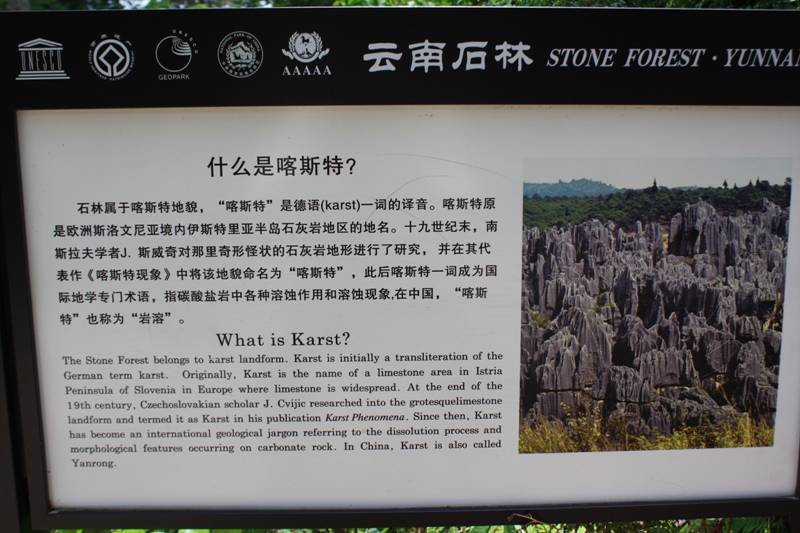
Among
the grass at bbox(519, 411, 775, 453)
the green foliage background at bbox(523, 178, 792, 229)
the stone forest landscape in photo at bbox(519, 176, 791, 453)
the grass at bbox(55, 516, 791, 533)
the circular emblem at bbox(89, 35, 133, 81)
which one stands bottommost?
the grass at bbox(55, 516, 791, 533)

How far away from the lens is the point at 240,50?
174 cm

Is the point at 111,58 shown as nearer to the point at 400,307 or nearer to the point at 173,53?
the point at 173,53

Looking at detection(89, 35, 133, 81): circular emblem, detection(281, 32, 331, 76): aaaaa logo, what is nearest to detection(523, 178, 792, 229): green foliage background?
detection(281, 32, 331, 76): aaaaa logo

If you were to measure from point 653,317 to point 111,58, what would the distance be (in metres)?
1.99

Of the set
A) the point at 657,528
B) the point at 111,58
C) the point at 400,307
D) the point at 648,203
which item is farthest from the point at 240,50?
the point at 657,528

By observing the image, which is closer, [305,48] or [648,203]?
[305,48]

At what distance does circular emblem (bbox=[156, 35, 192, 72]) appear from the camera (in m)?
1.75

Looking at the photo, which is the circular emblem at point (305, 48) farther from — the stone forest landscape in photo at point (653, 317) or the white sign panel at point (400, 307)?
the stone forest landscape in photo at point (653, 317)

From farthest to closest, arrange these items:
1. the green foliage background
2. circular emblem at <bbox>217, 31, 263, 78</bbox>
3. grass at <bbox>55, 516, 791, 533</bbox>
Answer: grass at <bbox>55, 516, 791, 533</bbox> → the green foliage background → circular emblem at <bbox>217, 31, 263, 78</bbox>

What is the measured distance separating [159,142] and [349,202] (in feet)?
2.15

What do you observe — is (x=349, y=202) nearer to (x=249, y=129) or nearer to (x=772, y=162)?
(x=249, y=129)

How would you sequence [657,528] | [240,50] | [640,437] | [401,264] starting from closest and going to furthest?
[240,50] → [401,264] → [640,437] → [657,528]

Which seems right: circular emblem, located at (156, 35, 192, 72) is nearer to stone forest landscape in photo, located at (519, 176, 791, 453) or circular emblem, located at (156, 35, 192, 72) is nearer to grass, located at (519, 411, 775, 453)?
stone forest landscape in photo, located at (519, 176, 791, 453)

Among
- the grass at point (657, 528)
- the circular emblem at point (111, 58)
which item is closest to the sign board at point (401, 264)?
the circular emblem at point (111, 58)
